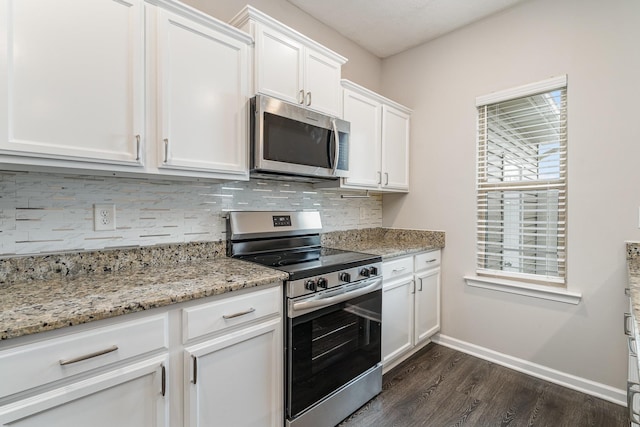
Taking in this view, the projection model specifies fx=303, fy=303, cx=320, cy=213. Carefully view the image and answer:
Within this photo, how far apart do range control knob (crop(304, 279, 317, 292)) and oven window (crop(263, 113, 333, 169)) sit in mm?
731

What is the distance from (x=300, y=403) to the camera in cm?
157

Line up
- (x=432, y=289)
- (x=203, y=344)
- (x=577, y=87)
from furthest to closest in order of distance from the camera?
(x=432, y=289) → (x=577, y=87) → (x=203, y=344)

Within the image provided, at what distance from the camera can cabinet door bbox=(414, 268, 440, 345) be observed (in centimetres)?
252

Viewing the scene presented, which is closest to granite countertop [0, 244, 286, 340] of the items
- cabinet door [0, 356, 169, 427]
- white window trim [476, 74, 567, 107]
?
cabinet door [0, 356, 169, 427]

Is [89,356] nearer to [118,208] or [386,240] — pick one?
[118,208]

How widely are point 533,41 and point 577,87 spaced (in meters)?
0.50

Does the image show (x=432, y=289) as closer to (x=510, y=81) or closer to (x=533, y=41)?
(x=510, y=81)

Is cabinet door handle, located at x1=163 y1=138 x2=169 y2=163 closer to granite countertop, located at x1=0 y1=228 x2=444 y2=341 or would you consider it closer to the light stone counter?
granite countertop, located at x1=0 y1=228 x2=444 y2=341

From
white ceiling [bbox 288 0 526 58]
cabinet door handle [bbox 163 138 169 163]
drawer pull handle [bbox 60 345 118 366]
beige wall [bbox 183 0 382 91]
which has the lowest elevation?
drawer pull handle [bbox 60 345 118 366]

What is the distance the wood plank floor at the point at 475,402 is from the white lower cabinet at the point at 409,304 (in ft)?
0.69

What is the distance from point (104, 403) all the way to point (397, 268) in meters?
1.83

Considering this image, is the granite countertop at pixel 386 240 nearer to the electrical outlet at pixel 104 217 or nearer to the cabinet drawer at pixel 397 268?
the cabinet drawer at pixel 397 268

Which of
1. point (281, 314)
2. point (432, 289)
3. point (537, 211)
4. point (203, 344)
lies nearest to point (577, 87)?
point (537, 211)

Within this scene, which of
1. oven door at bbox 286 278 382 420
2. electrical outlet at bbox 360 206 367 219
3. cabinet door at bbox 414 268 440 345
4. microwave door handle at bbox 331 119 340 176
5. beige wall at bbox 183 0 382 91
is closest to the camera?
oven door at bbox 286 278 382 420
